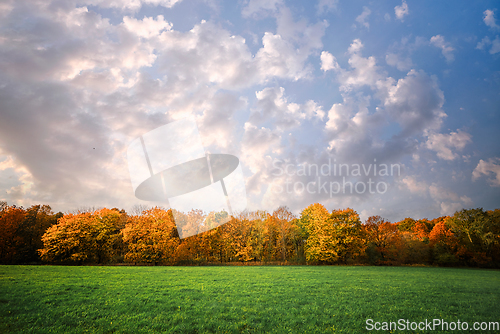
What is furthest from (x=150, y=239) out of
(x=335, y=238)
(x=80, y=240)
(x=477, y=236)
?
(x=477, y=236)

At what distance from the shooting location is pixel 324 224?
180ft

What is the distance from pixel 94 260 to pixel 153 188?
154 feet

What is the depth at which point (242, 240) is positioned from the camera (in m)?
59.4

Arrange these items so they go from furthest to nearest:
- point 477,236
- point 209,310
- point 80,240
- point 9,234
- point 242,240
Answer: point 242,240
point 477,236
point 9,234
point 80,240
point 209,310

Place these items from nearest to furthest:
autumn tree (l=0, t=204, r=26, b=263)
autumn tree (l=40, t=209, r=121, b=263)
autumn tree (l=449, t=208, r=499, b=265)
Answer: autumn tree (l=40, t=209, r=121, b=263), autumn tree (l=0, t=204, r=26, b=263), autumn tree (l=449, t=208, r=499, b=265)

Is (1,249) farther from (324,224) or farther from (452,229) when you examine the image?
(452,229)

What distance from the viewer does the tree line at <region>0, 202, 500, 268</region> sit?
4816cm

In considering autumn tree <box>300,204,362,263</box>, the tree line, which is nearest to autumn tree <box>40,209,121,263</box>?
the tree line

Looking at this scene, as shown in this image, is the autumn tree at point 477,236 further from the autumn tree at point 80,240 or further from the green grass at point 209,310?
the autumn tree at point 80,240

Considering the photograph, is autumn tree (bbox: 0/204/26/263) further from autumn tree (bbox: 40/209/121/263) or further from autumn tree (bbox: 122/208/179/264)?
autumn tree (bbox: 122/208/179/264)

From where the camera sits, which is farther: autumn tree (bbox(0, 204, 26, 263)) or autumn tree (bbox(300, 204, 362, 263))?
autumn tree (bbox(300, 204, 362, 263))

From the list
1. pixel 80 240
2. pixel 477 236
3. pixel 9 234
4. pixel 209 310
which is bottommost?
pixel 477 236

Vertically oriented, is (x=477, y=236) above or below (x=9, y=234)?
below

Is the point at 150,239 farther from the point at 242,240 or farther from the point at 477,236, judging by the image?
the point at 477,236
